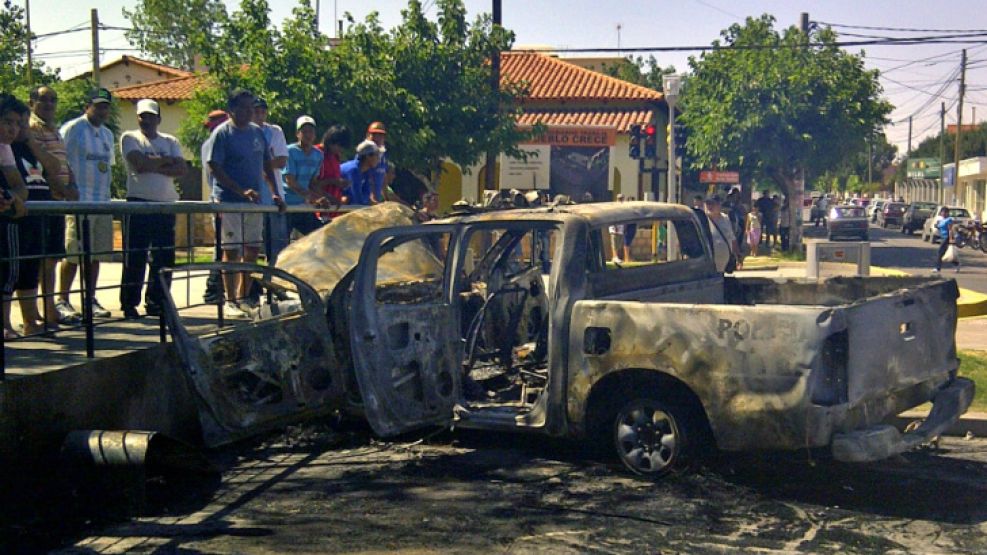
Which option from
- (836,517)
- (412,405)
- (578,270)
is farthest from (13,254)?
(836,517)

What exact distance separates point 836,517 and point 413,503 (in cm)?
212

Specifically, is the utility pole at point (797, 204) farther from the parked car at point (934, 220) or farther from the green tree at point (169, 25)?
the green tree at point (169, 25)

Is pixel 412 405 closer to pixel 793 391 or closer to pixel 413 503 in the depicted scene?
pixel 413 503

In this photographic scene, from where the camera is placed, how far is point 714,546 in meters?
5.22

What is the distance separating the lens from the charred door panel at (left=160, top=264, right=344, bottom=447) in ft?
21.3

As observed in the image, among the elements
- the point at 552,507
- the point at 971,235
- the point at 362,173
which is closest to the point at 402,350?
the point at 552,507

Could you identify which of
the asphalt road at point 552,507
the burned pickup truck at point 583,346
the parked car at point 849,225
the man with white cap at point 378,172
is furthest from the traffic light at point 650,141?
the parked car at point 849,225

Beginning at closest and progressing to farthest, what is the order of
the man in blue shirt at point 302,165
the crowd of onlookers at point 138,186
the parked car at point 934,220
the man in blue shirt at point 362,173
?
the crowd of onlookers at point 138,186 < the man in blue shirt at point 302,165 < the man in blue shirt at point 362,173 < the parked car at point 934,220

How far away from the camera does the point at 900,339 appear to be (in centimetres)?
628

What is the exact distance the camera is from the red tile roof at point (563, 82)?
38062 mm

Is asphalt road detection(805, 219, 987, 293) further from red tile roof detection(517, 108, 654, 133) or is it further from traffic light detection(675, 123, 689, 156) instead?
red tile roof detection(517, 108, 654, 133)

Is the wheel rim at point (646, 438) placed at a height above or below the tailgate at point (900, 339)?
below

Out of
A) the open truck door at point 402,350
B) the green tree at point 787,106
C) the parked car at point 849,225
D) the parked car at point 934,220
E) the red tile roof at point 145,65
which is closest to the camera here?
the open truck door at point 402,350

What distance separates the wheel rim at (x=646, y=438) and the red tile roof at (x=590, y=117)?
102 ft
